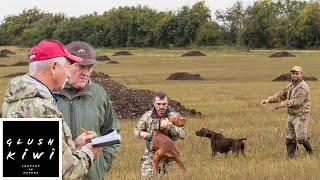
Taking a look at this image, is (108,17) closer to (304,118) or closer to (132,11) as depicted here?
(132,11)

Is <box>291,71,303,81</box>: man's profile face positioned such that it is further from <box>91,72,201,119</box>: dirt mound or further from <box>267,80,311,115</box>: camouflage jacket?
<box>91,72,201,119</box>: dirt mound

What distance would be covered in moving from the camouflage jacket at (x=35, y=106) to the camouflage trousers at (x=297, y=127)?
8255mm

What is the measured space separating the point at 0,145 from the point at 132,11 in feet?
382

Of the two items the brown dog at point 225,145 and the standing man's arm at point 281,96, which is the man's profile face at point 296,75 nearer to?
the standing man's arm at point 281,96

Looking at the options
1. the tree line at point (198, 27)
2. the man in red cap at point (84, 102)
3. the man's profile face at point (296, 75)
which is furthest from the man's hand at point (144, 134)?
the tree line at point (198, 27)

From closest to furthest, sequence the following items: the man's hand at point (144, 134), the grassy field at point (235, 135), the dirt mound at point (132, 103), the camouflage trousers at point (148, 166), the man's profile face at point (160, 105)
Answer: the man's profile face at point (160, 105) → the man's hand at point (144, 134) → the camouflage trousers at point (148, 166) → the grassy field at point (235, 135) → the dirt mound at point (132, 103)

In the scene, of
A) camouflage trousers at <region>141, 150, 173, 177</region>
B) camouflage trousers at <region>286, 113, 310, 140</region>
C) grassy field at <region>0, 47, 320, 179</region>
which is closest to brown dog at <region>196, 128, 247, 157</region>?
grassy field at <region>0, 47, 320, 179</region>

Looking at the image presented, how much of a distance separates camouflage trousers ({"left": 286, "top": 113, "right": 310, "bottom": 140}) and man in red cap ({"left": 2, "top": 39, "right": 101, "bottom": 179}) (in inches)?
316

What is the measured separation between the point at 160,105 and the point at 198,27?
9696 cm

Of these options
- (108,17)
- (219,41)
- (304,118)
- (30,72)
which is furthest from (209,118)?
(108,17)

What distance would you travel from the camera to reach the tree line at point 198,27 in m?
89.0

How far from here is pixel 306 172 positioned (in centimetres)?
898

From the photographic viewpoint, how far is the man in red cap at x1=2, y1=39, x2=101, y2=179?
3486 millimetres

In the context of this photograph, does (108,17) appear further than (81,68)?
Yes
